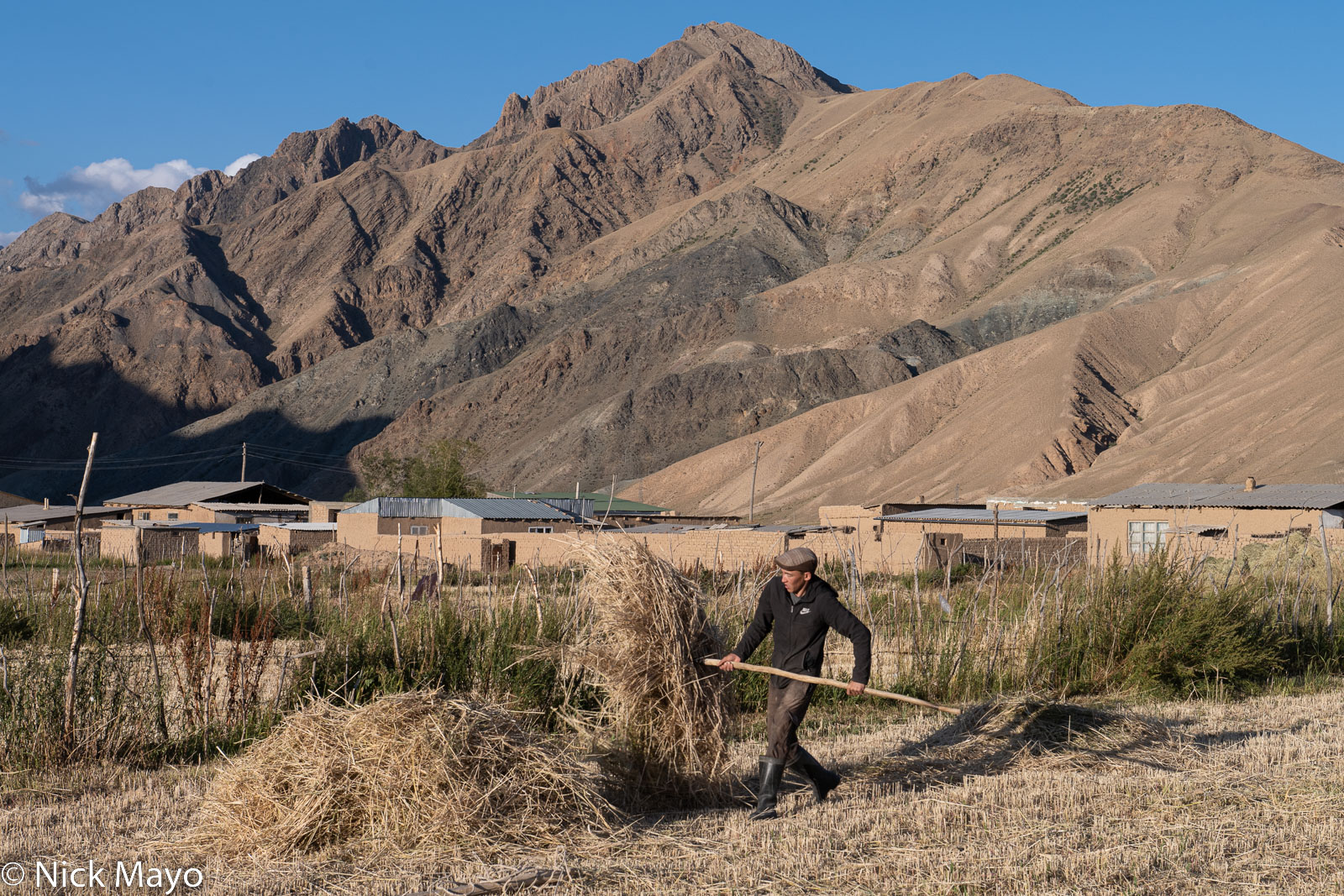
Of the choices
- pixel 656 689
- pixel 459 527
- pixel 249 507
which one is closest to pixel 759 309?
pixel 249 507

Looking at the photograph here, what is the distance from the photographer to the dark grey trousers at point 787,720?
7.44 meters

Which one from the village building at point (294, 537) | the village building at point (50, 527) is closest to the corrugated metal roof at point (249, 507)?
the village building at point (50, 527)

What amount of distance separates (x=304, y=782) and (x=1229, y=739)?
7306 mm

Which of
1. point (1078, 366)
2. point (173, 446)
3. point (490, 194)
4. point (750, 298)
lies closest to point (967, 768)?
point (1078, 366)

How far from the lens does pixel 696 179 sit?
16412cm

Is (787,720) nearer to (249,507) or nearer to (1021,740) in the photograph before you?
(1021,740)

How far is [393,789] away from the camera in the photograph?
6562mm

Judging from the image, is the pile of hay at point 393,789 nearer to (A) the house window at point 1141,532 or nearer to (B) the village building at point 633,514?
(A) the house window at point 1141,532

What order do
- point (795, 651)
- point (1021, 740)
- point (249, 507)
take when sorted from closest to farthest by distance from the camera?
point (795, 651), point (1021, 740), point (249, 507)

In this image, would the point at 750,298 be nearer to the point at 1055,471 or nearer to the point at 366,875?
the point at 1055,471

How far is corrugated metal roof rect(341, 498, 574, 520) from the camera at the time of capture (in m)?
44.1

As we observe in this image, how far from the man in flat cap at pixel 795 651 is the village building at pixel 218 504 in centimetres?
4836

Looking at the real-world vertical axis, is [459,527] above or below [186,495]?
below

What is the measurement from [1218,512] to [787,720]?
2847cm
